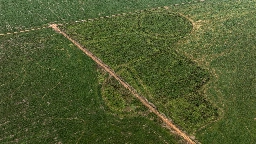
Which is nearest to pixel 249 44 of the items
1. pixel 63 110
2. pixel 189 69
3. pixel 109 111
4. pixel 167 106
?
pixel 189 69

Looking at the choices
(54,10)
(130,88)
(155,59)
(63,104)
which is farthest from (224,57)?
(54,10)

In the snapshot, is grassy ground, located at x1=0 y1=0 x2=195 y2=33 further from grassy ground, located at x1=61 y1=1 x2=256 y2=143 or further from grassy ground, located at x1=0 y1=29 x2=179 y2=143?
grassy ground, located at x1=0 y1=29 x2=179 y2=143

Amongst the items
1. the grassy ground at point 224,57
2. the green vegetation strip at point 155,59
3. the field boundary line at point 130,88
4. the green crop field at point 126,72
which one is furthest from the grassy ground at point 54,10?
the grassy ground at point 224,57

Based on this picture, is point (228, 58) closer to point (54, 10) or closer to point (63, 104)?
point (63, 104)

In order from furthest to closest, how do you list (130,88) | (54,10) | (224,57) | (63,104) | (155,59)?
1. (54,10)
2. (224,57)
3. (155,59)
4. (130,88)
5. (63,104)

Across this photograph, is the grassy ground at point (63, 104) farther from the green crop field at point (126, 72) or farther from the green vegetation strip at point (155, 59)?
the green vegetation strip at point (155, 59)

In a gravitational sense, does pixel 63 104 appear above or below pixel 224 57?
above
